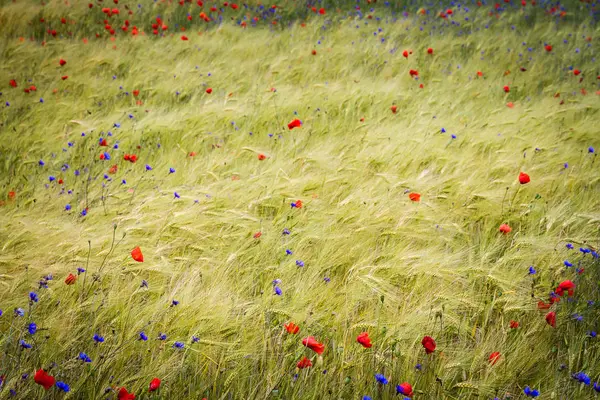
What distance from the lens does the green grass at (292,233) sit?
131cm

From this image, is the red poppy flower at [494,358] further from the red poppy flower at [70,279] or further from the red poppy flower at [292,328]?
the red poppy flower at [70,279]

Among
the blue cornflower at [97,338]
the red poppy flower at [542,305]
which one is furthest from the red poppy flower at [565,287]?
the blue cornflower at [97,338]

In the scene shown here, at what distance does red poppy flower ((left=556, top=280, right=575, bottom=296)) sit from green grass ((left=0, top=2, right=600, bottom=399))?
8 centimetres

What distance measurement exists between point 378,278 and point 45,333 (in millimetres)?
1260

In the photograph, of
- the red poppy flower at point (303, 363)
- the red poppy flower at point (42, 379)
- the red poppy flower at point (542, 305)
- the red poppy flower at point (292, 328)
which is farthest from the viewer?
the red poppy flower at point (542, 305)

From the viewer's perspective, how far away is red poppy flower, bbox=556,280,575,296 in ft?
4.84

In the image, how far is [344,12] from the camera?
686 centimetres

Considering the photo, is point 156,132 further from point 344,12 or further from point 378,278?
point 344,12

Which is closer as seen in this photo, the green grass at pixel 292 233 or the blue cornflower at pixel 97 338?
the blue cornflower at pixel 97 338

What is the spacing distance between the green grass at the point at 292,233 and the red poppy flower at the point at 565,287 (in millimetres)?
78

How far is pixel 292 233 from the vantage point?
6.13 ft

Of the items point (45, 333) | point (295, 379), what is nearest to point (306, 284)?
point (295, 379)

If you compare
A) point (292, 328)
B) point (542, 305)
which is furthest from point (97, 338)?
point (542, 305)

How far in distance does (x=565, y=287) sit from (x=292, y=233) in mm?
1165
